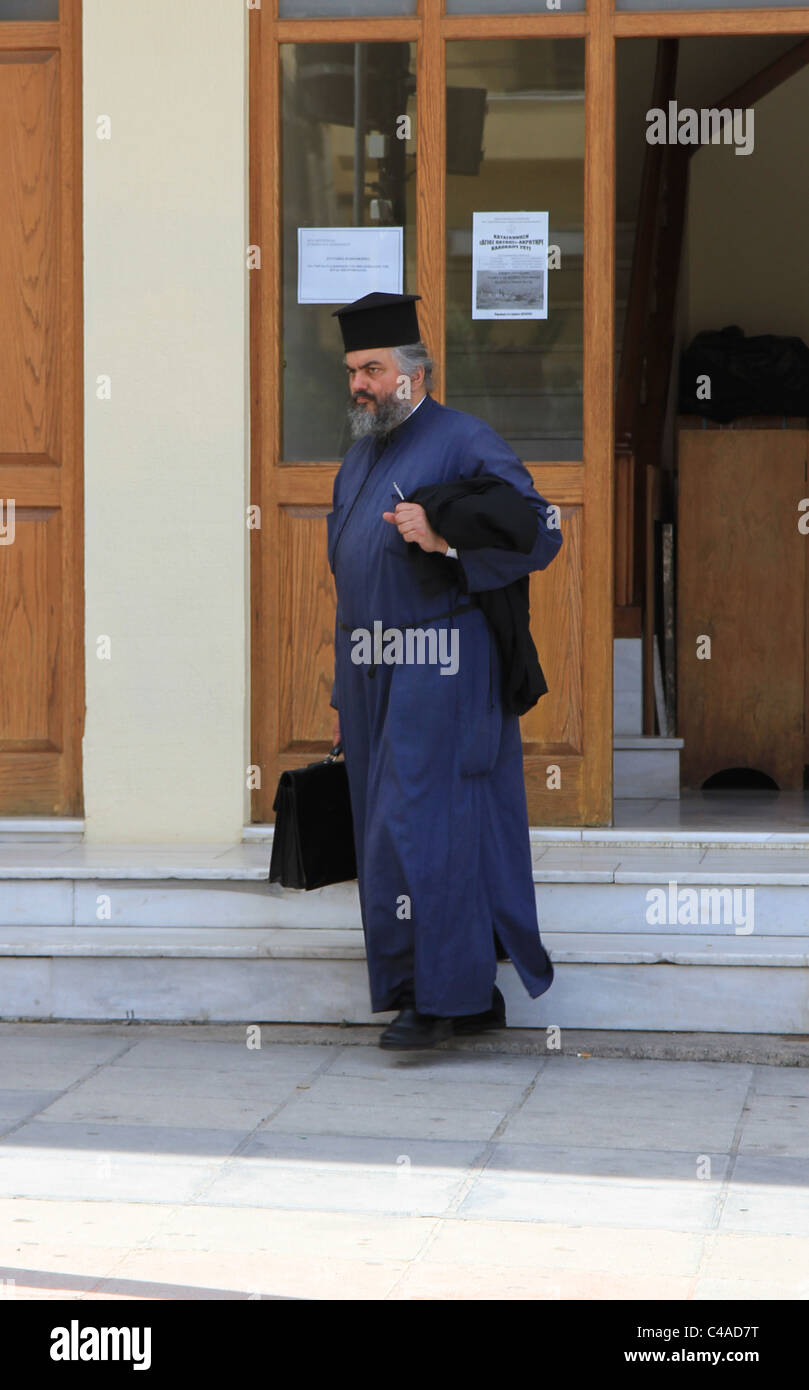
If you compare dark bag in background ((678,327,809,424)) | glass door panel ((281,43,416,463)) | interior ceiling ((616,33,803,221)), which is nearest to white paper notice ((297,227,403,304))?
glass door panel ((281,43,416,463))

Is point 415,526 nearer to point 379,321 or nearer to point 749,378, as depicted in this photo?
point 379,321

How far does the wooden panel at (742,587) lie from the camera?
26.5 feet

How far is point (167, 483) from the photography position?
596 centimetres

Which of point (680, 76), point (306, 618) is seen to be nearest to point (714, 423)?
point (680, 76)

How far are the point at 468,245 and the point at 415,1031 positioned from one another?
2685mm

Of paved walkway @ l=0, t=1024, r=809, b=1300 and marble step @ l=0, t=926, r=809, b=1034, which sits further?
marble step @ l=0, t=926, r=809, b=1034

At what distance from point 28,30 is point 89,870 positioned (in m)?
2.87

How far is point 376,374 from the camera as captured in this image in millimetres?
4695

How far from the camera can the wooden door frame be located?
5926 mm

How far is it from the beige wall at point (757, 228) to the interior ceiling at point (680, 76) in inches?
11.1

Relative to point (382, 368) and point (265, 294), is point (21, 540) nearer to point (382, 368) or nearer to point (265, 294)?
point (265, 294)

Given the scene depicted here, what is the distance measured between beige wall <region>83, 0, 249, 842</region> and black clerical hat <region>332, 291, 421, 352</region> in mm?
1334

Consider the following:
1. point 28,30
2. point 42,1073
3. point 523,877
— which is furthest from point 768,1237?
point 28,30

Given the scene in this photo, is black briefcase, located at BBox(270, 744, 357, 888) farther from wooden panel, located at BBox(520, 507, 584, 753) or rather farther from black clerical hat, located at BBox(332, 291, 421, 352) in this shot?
wooden panel, located at BBox(520, 507, 584, 753)
